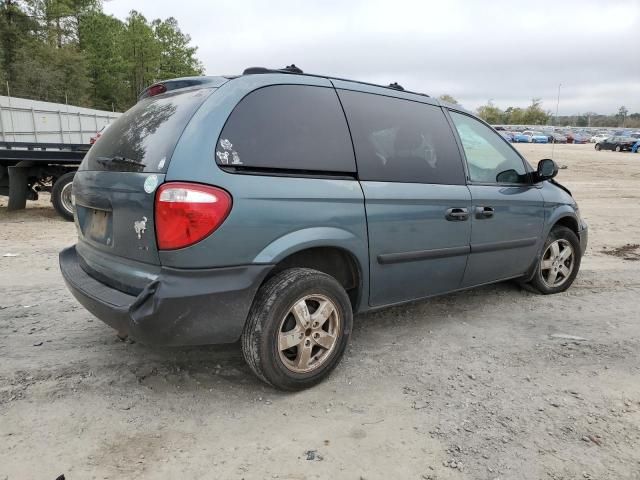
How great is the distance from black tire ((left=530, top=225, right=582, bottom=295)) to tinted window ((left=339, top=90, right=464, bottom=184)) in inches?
58.5

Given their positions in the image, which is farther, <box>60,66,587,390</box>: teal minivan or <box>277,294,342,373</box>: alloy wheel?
<box>277,294,342,373</box>: alloy wheel

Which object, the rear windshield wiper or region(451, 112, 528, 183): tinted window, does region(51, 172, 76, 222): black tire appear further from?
region(451, 112, 528, 183): tinted window

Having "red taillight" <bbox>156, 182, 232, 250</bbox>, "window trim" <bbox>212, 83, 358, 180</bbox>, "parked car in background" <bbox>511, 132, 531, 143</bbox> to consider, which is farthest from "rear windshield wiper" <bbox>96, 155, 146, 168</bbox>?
"parked car in background" <bbox>511, 132, 531, 143</bbox>

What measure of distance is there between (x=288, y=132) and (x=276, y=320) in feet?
3.49

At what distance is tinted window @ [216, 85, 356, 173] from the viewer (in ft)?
8.82

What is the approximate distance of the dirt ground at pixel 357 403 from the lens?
2326 millimetres

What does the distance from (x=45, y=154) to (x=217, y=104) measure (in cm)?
672

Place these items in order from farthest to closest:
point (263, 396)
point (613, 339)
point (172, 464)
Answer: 1. point (613, 339)
2. point (263, 396)
3. point (172, 464)

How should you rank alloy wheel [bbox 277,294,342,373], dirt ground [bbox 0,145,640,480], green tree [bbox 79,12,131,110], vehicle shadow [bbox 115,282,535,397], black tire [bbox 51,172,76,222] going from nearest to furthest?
dirt ground [bbox 0,145,640,480]
alloy wheel [bbox 277,294,342,373]
vehicle shadow [bbox 115,282,535,397]
black tire [bbox 51,172,76,222]
green tree [bbox 79,12,131,110]

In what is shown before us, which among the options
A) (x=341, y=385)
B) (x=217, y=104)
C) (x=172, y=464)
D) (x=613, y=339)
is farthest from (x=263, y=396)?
(x=613, y=339)

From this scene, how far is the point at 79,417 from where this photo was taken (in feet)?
8.62

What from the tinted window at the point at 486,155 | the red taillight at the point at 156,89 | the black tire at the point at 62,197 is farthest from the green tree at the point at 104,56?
the tinted window at the point at 486,155

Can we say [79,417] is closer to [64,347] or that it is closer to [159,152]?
[64,347]

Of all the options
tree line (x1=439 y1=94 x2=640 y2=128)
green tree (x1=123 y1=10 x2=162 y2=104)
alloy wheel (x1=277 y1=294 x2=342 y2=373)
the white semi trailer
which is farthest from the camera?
tree line (x1=439 y1=94 x2=640 y2=128)
